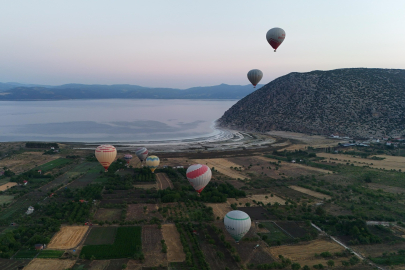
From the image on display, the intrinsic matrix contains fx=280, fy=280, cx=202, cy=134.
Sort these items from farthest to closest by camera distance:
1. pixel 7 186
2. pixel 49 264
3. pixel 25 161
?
pixel 25 161 < pixel 7 186 < pixel 49 264

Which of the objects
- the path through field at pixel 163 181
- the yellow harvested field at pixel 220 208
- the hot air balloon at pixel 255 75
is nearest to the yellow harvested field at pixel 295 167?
the hot air balloon at pixel 255 75

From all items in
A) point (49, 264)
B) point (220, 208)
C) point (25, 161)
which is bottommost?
point (25, 161)

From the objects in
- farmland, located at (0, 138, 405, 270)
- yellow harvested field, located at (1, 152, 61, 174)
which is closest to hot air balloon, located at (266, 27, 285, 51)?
farmland, located at (0, 138, 405, 270)

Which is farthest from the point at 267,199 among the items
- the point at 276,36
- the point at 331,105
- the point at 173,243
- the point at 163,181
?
the point at 331,105

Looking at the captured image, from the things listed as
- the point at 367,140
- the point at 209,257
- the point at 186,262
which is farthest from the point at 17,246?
the point at 367,140

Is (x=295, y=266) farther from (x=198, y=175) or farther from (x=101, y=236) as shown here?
(x=101, y=236)

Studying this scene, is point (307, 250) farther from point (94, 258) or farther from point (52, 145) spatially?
point (52, 145)

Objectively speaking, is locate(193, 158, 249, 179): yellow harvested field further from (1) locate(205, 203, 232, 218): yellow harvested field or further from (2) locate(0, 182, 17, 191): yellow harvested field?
(2) locate(0, 182, 17, 191): yellow harvested field
